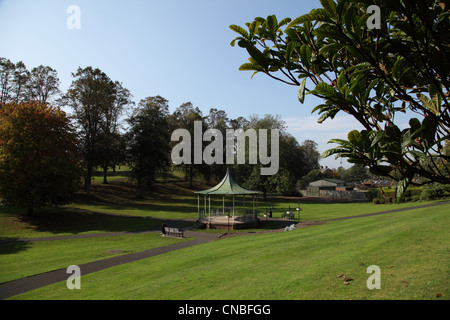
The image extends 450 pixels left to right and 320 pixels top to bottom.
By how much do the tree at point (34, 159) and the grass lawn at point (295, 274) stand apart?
18.8 m

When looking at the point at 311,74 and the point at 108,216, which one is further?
the point at 108,216

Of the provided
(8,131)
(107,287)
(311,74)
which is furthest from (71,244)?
(311,74)

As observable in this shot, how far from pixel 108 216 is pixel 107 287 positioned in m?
24.8

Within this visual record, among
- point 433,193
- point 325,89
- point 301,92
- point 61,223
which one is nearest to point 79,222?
point 61,223

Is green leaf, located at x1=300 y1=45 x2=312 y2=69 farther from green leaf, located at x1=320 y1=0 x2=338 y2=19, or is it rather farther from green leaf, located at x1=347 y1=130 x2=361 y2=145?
green leaf, located at x1=347 y1=130 x2=361 y2=145

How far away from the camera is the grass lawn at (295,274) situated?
21.2ft

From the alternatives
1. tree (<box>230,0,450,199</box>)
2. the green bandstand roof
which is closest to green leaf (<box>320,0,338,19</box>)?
tree (<box>230,0,450,199</box>)

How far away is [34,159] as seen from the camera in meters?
26.9

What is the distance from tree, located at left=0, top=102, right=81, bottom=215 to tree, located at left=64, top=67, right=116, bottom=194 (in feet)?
47.5

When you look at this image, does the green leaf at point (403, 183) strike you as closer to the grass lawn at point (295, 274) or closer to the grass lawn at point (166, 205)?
the grass lawn at point (295, 274)

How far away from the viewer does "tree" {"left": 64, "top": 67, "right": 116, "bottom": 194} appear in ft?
145
